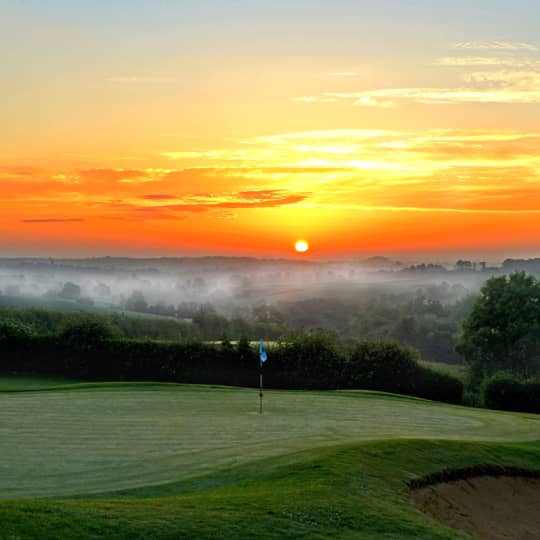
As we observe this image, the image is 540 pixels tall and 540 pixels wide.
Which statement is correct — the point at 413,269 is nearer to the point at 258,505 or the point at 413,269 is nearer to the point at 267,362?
the point at 267,362

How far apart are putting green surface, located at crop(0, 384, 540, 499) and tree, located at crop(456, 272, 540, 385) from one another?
21562 millimetres

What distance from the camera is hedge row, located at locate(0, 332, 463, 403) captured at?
33500 millimetres

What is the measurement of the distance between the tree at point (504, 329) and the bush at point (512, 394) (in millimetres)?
16209

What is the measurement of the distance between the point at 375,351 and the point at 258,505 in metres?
23.0

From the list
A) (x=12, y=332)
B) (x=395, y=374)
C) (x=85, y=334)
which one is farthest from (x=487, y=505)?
(x=12, y=332)

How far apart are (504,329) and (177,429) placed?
32420mm

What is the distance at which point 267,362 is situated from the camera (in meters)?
33.9

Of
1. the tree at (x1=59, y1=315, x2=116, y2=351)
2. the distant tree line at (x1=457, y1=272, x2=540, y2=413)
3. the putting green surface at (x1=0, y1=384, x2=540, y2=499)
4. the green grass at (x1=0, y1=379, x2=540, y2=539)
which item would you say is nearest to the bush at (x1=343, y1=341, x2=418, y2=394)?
the putting green surface at (x1=0, y1=384, x2=540, y2=499)

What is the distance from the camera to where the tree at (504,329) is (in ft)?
151

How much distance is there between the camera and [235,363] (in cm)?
3484

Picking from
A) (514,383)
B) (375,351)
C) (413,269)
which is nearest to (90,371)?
(375,351)

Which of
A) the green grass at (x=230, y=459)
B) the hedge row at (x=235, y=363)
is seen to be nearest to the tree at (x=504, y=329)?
the hedge row at (x=235, y=363)

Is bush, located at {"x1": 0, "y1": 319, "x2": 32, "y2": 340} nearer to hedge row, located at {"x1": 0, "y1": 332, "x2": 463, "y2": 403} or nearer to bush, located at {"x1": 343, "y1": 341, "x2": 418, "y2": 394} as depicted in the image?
hedge row, located at {"x1": 0, "y1": 332, "x2": 463, "y2": 403}

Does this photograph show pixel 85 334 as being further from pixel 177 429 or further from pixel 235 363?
pixel 177 429
